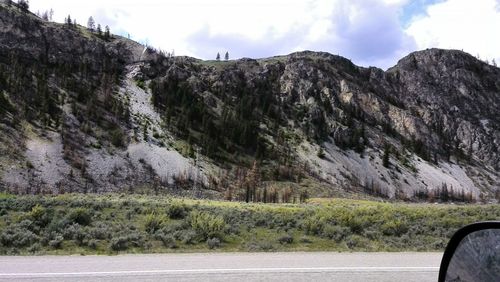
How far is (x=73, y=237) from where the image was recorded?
15.4 metres

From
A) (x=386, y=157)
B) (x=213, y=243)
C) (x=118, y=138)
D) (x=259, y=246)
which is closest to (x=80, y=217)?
(x=213, y=243)

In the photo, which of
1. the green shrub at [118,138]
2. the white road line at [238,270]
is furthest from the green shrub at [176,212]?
the green shrub at [118,138]

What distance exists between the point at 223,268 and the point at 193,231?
599 cm

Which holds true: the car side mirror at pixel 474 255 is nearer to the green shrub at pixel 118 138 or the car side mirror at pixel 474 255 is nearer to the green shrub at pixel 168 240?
the green shrub at pixel 168 240

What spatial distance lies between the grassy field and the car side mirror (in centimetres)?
1196

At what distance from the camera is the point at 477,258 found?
10.5 ft

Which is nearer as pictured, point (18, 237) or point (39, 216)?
point (18, 237)

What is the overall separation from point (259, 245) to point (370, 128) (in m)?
125

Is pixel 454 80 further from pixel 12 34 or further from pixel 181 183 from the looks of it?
pixel 12 34

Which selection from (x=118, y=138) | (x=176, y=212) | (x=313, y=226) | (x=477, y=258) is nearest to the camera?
(x=477, y=258)

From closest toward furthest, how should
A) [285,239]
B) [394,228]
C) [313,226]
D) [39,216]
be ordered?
[285,239] → [39,216] → [313,226] → [394,228]

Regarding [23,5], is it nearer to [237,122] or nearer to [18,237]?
[237,122]

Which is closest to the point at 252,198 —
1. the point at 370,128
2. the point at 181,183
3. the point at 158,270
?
the point at 181,183

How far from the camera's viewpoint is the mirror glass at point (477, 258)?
303 centimetres
